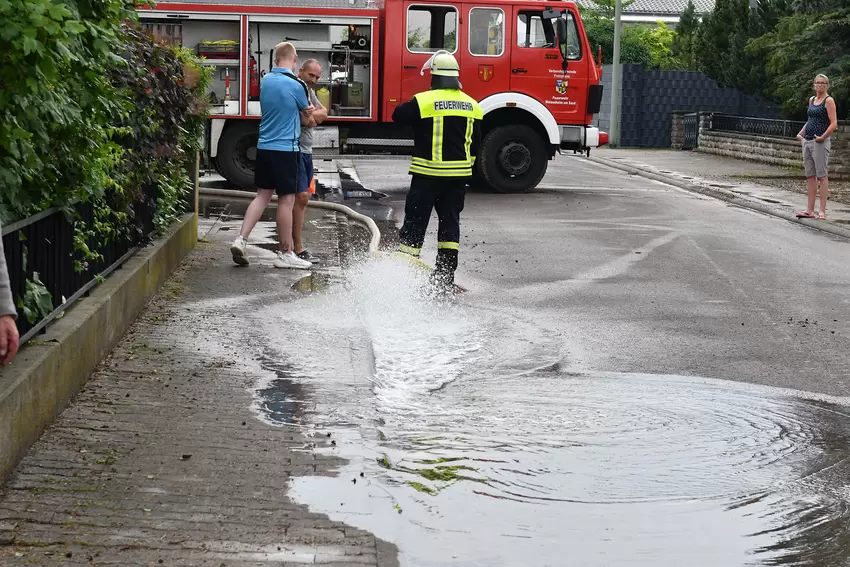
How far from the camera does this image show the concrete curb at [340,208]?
11546mm

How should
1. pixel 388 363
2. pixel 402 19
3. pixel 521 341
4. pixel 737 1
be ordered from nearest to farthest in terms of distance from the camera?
pixel 388 363, pixel 521 341, pixel 402 19, pixel 737 1

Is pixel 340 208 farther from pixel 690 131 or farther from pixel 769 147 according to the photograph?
pixel 690 131

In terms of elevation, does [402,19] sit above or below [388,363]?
above

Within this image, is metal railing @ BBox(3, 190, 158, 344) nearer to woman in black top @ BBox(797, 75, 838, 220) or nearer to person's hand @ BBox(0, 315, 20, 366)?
person's hand @ BBox(0, 315, 20, 366)

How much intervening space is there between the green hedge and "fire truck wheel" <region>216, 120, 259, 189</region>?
9.24 meters

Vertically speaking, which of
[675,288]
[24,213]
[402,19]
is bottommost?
[675,288]

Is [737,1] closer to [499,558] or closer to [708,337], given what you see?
[708,337]

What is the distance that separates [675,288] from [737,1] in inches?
1011

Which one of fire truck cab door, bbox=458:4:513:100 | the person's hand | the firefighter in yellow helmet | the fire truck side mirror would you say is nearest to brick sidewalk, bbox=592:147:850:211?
the fire truck side mirror

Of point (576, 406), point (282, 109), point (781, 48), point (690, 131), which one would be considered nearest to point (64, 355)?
point (576, 406)

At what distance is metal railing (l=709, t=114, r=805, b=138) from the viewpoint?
28.6 m

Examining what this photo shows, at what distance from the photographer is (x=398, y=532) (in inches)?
174

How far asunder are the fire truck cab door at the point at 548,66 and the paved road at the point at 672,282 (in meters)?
1.83

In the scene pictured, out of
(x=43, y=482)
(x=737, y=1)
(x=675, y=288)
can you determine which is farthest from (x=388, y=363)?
(x=737, y=1)
